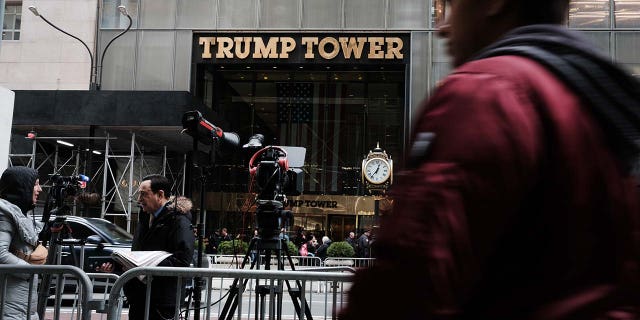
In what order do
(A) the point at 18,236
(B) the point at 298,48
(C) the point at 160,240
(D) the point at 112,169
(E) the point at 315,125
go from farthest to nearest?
(E) the point at 315,125
(B) the point at 298,48
(D) the point at 112,169
(C) the point at 160,240
(A) the point at 18,236

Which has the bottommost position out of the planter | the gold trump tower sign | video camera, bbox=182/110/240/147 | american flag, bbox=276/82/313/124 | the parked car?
the planter

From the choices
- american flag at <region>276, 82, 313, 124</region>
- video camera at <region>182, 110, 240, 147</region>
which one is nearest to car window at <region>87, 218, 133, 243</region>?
video camera at <region>182, 110, 240, 147</region>

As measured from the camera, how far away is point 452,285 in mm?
746

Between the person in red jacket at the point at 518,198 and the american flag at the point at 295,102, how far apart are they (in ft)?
91.8

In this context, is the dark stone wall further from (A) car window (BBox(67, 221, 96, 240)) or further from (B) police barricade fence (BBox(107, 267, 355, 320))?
(B) police barricade fence (BBox(107, 267, 355, 320))

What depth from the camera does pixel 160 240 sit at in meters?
5.21

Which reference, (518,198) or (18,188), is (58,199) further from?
(518,198)

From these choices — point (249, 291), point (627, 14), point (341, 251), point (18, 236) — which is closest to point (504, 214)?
point (249, 291)

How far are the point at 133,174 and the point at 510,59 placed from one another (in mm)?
25272

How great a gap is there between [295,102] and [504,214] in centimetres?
2830

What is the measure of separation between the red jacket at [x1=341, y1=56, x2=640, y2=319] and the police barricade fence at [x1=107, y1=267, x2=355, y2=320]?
2.62m

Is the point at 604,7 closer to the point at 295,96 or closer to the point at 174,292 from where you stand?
the point at 295,96

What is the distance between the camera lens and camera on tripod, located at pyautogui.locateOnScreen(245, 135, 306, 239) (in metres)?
5.73

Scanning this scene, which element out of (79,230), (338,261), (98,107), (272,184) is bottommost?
(338,261)
